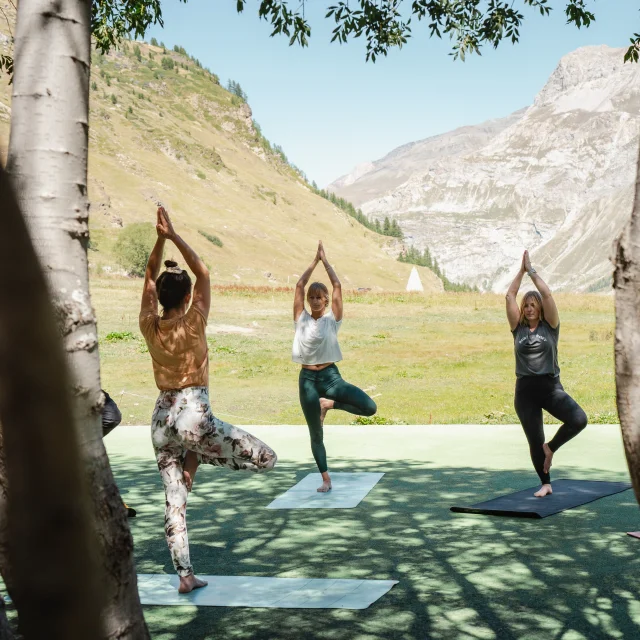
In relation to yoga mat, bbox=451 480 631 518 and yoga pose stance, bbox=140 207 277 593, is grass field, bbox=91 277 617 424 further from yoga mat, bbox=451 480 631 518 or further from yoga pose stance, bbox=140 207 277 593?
yoga pose stance, bbox=140 207 277 593

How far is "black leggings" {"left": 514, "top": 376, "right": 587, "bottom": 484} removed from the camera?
24.1 feet

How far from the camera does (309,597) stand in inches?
200

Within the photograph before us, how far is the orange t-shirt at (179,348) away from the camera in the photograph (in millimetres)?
5141

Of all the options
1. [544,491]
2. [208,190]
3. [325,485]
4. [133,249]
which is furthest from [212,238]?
[544,491]

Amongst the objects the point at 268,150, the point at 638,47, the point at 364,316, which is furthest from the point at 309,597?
the point at 268,150

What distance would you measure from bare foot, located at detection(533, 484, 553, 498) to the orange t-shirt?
356 cm

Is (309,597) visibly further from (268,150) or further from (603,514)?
(268,150)

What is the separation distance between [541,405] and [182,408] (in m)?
3.45

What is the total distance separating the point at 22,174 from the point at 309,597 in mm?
3372

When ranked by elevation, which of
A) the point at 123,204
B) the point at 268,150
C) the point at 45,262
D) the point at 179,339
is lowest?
the point at 179,339

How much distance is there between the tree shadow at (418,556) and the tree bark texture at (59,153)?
2.60 m

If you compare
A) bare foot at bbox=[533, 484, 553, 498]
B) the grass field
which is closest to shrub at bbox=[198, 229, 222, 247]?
the grass field

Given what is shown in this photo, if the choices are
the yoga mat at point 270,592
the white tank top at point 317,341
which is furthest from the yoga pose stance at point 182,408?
the white tank top at point 317,341

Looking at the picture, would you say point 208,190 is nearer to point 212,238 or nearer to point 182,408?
point 212,238
